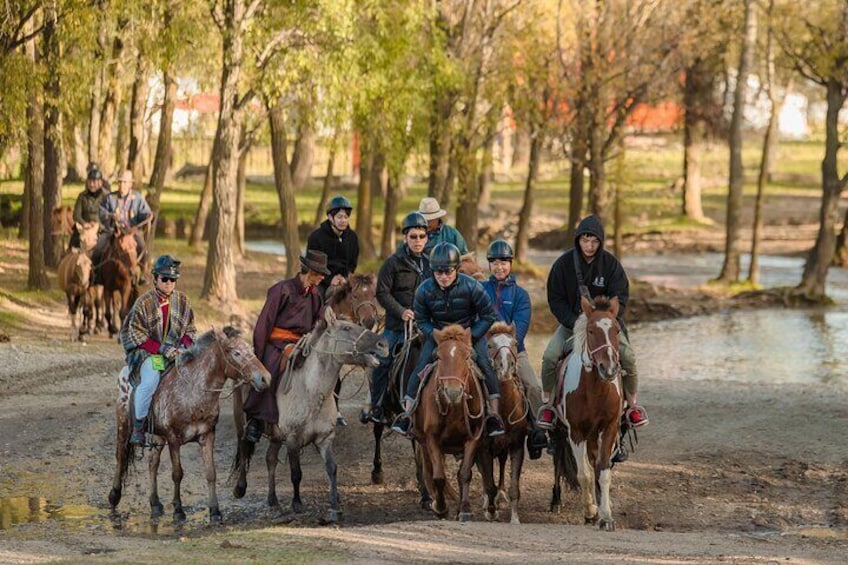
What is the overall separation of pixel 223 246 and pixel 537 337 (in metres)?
7.16

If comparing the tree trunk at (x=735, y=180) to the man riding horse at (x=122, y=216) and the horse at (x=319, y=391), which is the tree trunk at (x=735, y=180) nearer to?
the man riding horse at (x=122, y=216)

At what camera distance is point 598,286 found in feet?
49.1

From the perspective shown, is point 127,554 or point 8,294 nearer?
point 127,554

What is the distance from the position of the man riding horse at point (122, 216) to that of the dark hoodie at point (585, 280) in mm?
12467

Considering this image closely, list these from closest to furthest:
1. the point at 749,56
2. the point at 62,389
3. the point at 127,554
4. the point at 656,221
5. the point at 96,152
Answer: the point at 127,554 → the point at 62,389 → the point at 96,152 → the point at 749,56 → the point at 656,221

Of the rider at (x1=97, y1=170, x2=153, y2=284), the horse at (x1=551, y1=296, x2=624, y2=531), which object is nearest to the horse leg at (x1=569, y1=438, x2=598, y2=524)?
the horse at (x1=551, y1=296, x2=624, y2=531)

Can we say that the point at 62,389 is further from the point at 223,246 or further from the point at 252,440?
the point at 223,246

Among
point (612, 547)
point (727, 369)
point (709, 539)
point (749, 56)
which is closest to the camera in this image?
point (612, 547)

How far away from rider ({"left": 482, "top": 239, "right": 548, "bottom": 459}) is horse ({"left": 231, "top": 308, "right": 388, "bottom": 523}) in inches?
66.8

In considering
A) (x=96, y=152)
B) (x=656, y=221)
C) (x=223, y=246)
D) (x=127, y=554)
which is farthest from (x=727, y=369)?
(x=656, y=221)

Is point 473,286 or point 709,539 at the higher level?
point 473,286

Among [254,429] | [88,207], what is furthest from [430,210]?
[88,207]

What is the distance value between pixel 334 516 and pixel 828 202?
1100 inches

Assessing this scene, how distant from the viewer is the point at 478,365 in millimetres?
14539
